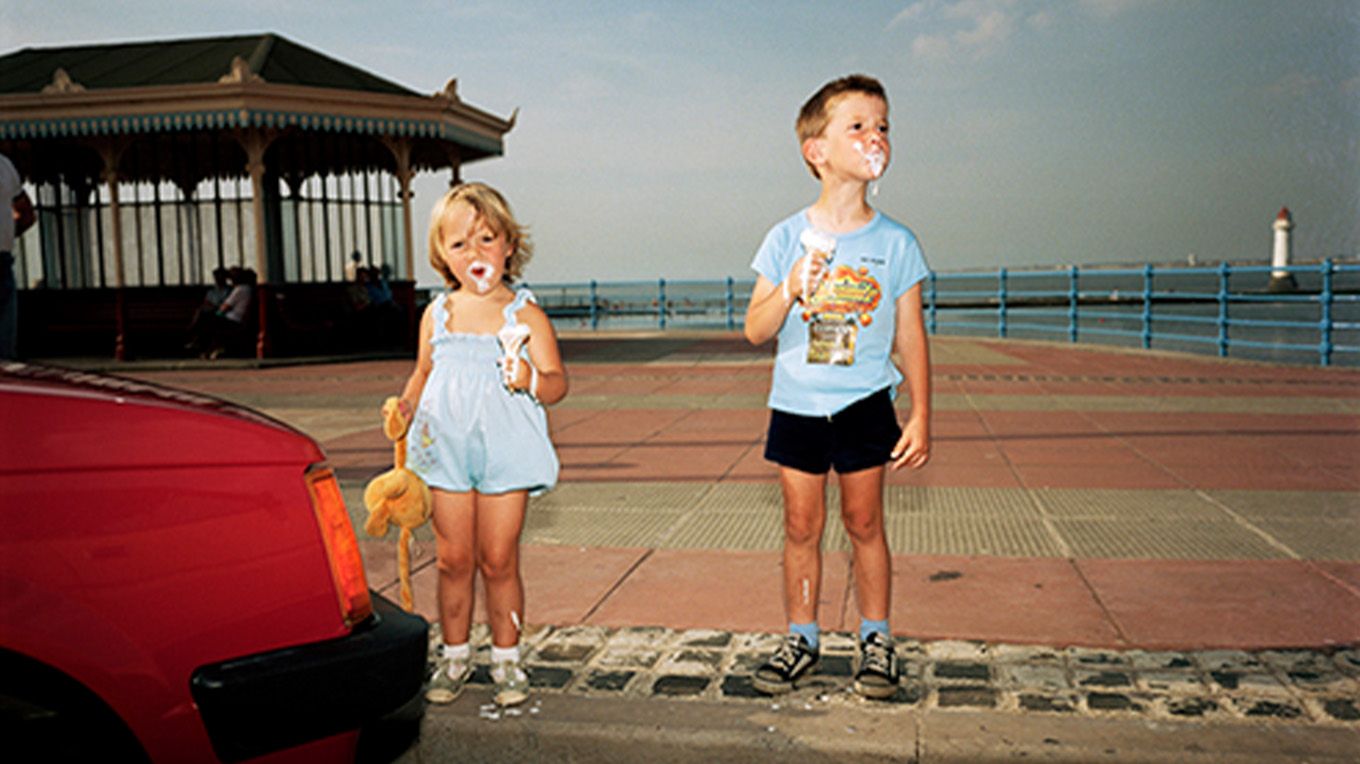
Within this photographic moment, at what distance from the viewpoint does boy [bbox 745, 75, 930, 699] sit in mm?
3281

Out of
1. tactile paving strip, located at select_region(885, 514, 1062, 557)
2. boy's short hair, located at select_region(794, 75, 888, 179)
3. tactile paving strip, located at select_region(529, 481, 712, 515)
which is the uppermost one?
boy's short hair, located at select_region(794, 75, 888, 179)

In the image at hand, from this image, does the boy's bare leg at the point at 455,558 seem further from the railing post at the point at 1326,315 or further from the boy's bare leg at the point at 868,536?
the railing post at the point at 1326,315

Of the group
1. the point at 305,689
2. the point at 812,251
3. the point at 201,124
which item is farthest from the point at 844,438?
the point at 201,124

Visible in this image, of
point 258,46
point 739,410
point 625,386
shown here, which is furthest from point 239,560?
point 258,46

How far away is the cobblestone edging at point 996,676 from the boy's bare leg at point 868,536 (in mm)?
256

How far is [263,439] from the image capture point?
2074 mm

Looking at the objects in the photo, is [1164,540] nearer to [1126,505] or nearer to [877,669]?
[1126,505]

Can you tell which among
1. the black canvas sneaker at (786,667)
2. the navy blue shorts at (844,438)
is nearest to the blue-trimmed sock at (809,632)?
the black canvas sneaker at (786,667)

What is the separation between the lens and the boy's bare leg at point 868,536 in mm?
3385

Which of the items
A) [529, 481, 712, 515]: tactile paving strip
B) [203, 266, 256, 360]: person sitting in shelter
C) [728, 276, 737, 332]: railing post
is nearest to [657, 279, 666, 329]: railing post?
[728, 276, 737, 332]: railing post

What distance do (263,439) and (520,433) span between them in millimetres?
1206

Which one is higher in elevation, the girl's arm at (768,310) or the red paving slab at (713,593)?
the girl's arm at (768,310)

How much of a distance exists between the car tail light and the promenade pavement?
3.77 ft

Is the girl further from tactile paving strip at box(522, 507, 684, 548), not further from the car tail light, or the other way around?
tactile paving strip at box(522, 507, 684, 548)
